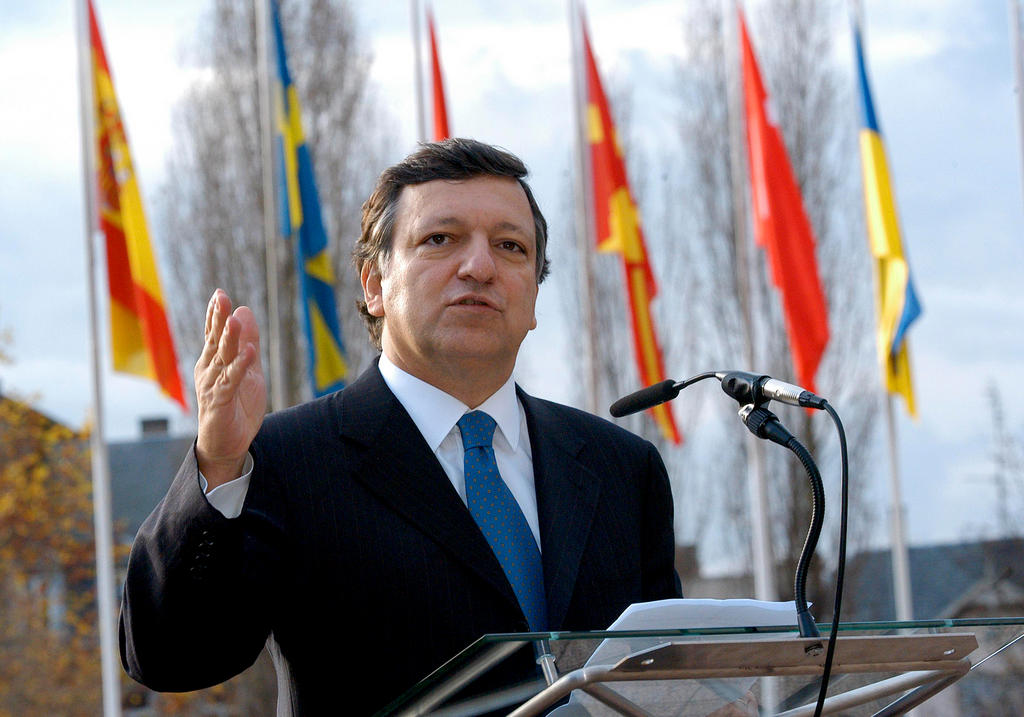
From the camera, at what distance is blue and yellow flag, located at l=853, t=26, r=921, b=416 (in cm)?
1051

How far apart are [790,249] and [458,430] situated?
336 inches

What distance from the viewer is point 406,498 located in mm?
2420

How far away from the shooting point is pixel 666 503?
2863 millimetres

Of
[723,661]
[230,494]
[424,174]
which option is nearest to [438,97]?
[424,174]

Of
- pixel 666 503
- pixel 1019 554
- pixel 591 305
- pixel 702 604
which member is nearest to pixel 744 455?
pixel 1019 554

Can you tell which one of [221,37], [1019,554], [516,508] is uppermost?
[221,37]

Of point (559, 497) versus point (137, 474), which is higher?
point (559, 497)

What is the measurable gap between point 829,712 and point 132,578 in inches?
43.5

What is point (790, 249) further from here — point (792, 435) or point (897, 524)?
point (792, 435)

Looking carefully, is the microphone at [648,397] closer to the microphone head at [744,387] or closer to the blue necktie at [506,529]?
the microphone head at [744,387]

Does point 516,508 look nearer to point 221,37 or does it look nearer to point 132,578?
point 132,578

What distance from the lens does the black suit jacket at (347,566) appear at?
2.13m

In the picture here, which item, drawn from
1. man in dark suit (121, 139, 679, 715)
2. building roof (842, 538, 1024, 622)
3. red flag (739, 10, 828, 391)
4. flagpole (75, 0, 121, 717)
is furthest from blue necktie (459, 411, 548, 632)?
building roof (842, 538, 1024, 622)

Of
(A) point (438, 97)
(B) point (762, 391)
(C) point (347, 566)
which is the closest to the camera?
(B) point (762, 391)
